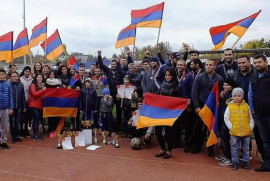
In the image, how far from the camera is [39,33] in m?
11.1

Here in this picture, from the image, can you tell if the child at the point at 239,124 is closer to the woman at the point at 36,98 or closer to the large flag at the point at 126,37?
the woman at the point at 36,98

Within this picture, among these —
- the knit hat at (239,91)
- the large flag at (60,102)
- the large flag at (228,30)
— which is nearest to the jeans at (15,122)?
the large flag at (60,102)

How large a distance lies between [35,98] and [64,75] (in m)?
1.31

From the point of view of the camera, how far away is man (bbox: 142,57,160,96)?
729 centimetres

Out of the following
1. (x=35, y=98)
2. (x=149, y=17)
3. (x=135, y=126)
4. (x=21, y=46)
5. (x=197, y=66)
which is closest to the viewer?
(x=197, y=66)

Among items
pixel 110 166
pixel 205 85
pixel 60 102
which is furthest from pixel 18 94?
pixel 205 85

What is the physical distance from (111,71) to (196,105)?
3.26 meters

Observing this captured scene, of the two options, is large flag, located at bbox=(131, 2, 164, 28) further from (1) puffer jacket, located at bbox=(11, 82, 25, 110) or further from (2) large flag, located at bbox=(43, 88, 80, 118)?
(1) puffer jacket, located at bbox=(11, 82, 25, 110)

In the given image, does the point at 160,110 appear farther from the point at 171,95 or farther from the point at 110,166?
the point at 110,166

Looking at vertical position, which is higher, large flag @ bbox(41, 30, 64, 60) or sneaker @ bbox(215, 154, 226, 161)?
large flag @ bbox(41, 30, 64, 60)

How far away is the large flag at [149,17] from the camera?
9.12m

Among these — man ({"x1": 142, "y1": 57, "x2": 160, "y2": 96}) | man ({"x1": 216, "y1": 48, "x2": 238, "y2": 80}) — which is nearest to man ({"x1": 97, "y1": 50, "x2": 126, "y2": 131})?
man ({"x1": 142, "y1": 57, "x2": 160, "y2": 96})

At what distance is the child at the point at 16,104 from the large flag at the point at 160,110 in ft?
11.3

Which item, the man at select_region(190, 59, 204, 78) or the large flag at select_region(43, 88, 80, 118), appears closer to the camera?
the man at select_region(190, 59, 204, 78)
